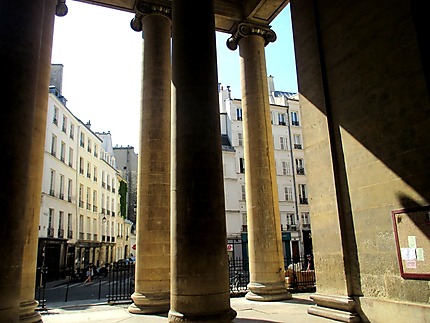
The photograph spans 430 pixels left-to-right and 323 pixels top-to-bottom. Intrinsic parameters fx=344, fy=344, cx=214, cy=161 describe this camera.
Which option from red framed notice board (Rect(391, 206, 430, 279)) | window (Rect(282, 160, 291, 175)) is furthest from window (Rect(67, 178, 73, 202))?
red framed notice board (Rect(391, 206, 430, 279))

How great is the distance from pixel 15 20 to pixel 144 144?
530cm

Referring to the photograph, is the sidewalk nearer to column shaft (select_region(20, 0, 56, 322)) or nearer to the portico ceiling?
column shaft (select_region(20, 0, 56, 322))

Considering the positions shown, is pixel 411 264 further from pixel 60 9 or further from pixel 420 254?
pixel 60 9

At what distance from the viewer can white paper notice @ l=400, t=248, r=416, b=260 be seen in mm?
6086

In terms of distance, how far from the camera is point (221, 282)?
246 inches

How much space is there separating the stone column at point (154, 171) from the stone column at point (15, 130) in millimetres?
4668

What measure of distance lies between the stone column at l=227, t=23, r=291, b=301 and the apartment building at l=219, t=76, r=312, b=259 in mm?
26254

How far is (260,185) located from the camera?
1245 cm

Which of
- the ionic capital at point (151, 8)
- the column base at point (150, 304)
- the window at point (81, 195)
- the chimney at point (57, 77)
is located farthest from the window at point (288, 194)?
the column base at point (150, 304)

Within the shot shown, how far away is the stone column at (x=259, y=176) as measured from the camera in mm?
11789

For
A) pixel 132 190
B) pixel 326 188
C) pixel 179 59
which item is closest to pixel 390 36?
pixel 326 188

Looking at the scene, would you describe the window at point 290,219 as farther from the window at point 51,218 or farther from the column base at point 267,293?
the column base at point 267,293

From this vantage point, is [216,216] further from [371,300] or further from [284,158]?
[284,158]

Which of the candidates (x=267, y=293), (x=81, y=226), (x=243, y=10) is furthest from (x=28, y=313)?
(x=81, y=226)
